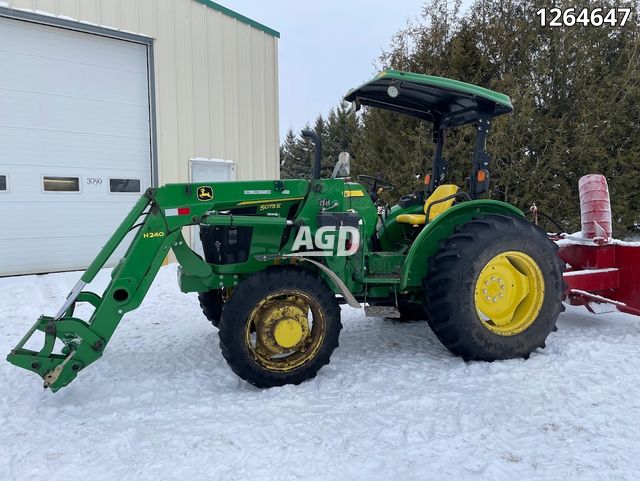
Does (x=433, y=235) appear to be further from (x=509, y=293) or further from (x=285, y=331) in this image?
(x=285, y=331)

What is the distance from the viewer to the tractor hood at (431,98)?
3848mm

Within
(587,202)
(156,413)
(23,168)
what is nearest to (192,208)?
(156,413)

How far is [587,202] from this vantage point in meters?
4.96

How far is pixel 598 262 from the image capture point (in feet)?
15.3

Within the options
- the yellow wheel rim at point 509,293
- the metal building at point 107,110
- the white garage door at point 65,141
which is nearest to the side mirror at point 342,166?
the yellow wheel rim at point 509,293

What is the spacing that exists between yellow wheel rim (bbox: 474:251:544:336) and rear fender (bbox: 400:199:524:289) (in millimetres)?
414

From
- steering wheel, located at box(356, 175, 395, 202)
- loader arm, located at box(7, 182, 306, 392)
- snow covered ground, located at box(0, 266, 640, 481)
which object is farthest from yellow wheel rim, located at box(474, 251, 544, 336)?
loader arm, located at box(7, 182, 306, 392)

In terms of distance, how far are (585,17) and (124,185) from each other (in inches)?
432

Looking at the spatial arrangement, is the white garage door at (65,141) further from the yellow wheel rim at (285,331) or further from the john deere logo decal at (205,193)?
the yellow wheel rim at (285,331)

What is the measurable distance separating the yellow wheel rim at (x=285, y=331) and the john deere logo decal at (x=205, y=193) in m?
0.85

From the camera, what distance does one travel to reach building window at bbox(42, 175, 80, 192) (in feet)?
27.5

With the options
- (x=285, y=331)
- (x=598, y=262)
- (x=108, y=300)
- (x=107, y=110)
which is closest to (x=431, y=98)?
(x=598, y=262)

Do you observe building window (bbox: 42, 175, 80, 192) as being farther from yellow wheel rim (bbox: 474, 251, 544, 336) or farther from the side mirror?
yellow wheel rim (bbox: 474, 251, 544, 336)

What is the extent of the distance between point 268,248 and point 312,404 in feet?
3.86
